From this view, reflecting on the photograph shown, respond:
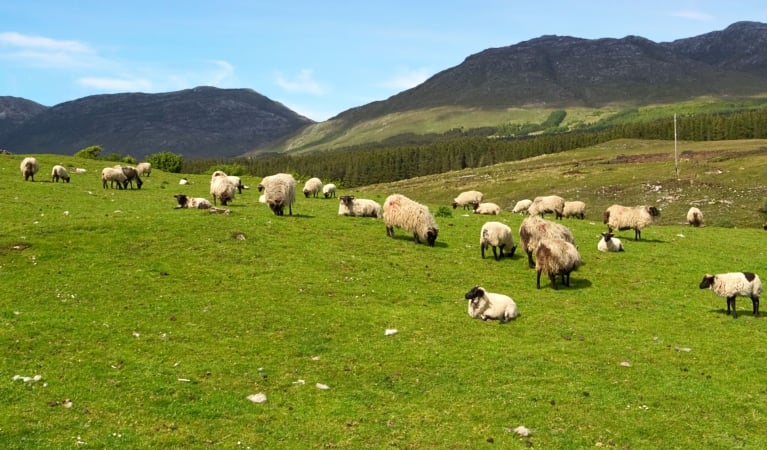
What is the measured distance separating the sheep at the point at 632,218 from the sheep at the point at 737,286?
12.8 metres

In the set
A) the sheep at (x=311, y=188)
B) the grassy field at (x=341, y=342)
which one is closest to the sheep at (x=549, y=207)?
the grassy field at (x=341, y=342)

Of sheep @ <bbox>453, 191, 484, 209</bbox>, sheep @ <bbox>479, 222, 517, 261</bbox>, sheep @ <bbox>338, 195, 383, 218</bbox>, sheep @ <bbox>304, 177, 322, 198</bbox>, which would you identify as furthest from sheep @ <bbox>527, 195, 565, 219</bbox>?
sheep @ <bbox>304, 177, 322, 198</bbox>

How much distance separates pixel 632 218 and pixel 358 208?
17036 mm

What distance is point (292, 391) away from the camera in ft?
47.5

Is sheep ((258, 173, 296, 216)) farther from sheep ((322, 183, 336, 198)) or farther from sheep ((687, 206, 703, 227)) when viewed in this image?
sheep ((687, 206, 703, 227))

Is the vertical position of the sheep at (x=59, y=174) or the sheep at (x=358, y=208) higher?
the sheep at (x=59, y=174)

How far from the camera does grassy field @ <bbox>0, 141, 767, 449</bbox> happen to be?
42.3 feet

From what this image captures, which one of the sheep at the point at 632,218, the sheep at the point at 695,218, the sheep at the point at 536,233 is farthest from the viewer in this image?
the sheep at the point at 695,218

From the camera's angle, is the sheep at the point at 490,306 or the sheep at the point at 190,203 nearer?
the sheep at the point at 490,306

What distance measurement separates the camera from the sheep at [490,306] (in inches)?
798

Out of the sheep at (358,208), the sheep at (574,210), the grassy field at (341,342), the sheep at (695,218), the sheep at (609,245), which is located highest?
the sheep at (358,208)

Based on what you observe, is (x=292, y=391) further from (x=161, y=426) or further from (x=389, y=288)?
(x=389, y=288)

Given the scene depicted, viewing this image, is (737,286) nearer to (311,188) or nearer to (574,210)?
(574,210)

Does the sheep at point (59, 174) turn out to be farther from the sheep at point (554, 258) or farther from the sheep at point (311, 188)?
the sheep at point (554, 258)
